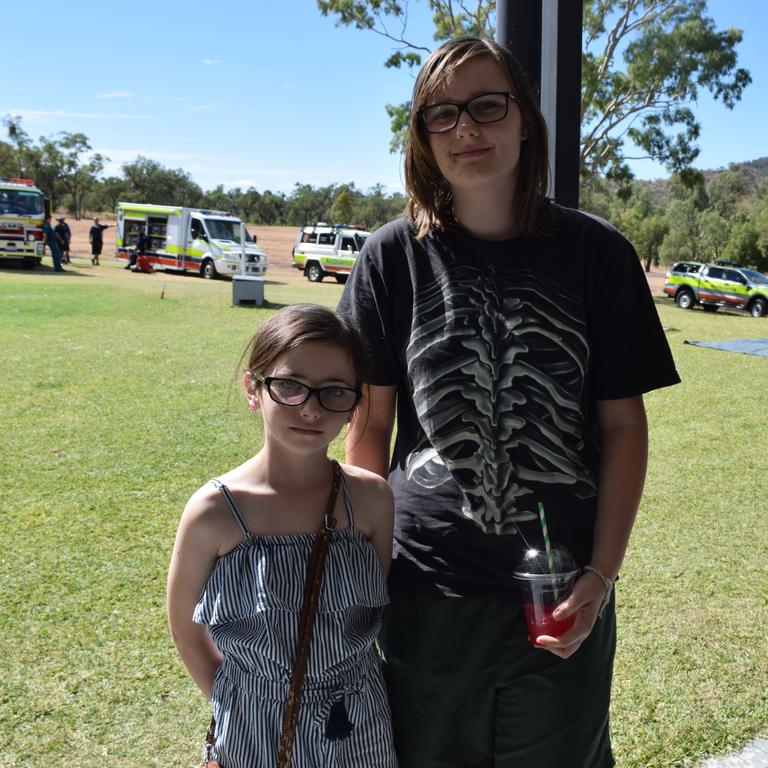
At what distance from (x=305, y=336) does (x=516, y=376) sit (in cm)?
42

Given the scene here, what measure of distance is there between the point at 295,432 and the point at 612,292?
0.67 meters

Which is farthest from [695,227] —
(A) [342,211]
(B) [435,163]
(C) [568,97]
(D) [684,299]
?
(B) [435,163]

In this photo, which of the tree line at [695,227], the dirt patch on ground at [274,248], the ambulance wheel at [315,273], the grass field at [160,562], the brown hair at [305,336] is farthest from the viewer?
the tree line at [695,227]

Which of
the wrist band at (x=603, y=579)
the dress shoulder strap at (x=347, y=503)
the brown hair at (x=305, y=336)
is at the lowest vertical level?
the wrist band at (x=603, y=579)

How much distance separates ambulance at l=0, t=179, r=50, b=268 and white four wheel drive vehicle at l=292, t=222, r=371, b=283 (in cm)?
936

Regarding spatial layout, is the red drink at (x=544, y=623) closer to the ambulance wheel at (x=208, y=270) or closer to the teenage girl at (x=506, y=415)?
the teenage girl at (x=506, y=415)

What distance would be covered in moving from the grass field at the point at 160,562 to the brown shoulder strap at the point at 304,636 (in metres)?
0.51

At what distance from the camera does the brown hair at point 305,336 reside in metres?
1.61

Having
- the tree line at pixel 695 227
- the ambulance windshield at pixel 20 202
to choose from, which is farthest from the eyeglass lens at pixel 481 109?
the tree line at pixel 695 227

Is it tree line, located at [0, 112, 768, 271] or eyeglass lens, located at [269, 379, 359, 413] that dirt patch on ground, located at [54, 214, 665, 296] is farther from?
eyeglass lens, located at [269, 379, 359, 413]

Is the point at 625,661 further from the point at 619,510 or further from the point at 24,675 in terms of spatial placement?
the point at 24,675

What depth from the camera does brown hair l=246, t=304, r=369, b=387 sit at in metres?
1.61

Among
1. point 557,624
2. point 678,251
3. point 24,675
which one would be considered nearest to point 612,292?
point 557,624

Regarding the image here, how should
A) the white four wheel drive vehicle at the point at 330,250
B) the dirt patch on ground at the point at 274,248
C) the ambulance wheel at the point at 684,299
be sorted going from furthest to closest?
the dirt patch on ground at the point at 274,248, the white four wheel drive vehicle at the point at 330,250, the ambulance wheel at the point at 684,299
